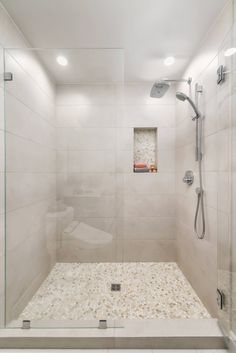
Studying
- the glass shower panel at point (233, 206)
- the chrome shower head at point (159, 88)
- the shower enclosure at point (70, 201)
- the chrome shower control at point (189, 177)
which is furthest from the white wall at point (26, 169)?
the glass shower panel at point (233, 206)

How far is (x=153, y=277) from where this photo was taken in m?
1.80

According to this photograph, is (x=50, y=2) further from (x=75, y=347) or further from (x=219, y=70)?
(x=75, y=347)

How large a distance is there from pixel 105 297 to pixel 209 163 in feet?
4.49

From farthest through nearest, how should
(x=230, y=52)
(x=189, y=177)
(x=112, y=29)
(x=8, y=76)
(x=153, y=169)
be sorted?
(x=153, y=169) → (x=189, y=177) → (x=112, y=29) → (x=8, y=76) → (x=230, y=52)

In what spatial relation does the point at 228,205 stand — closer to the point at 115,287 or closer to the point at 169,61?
the point at 115,287

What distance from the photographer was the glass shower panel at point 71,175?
144 centimetres

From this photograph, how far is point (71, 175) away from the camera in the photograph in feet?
5.21

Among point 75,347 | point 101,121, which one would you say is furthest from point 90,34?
point 75,347

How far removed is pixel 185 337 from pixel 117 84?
6.48 ft

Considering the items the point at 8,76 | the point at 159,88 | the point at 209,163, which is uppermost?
the point at 159,88

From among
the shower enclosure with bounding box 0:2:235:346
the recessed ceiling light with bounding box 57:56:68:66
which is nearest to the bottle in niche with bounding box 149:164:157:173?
the shower enclosure with bounding box 0:2:235:346

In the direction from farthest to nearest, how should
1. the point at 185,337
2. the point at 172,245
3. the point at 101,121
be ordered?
the point at 172,245, the point at 101,121, the point at 185,337

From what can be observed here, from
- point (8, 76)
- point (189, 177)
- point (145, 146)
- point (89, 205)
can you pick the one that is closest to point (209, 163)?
point (189, 177)

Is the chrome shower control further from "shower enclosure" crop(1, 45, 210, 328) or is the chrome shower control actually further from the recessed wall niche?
"shower enclosure" crop(1, 45, 210, 328)
